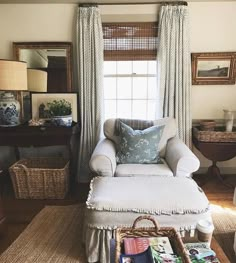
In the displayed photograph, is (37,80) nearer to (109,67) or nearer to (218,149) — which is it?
(109,67)

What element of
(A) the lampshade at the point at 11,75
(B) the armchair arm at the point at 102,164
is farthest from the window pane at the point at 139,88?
(A) the lampshade at the point at 11,75

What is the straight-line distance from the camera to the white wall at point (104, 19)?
122 inches

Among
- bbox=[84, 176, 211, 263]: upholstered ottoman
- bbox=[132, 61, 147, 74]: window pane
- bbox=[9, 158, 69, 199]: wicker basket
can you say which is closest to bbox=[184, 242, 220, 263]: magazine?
bbox=[84, 176, 211, 263]: upholstered ottoman

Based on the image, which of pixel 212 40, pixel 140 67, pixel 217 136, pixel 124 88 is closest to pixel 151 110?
pixel 124 88

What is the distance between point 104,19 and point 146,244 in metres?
2.73

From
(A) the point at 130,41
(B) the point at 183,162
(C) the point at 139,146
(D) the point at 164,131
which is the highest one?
(A) the point at 130,41

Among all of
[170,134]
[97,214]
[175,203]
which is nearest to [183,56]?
[170,134]

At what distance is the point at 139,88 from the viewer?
341cm

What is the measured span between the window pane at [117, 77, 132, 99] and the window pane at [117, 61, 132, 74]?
0.31ft

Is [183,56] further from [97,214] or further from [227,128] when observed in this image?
[97,214]

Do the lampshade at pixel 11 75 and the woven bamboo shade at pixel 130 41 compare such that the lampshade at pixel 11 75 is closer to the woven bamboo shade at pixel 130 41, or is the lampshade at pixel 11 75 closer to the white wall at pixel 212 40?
the woven bamboo shade at pixel 130 41

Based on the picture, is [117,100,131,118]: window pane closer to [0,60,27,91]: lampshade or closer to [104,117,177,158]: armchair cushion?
[104,117,177,158]: armchair cushion

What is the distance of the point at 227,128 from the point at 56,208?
229 centimetres

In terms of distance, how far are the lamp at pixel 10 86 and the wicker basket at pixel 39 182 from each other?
57cm
